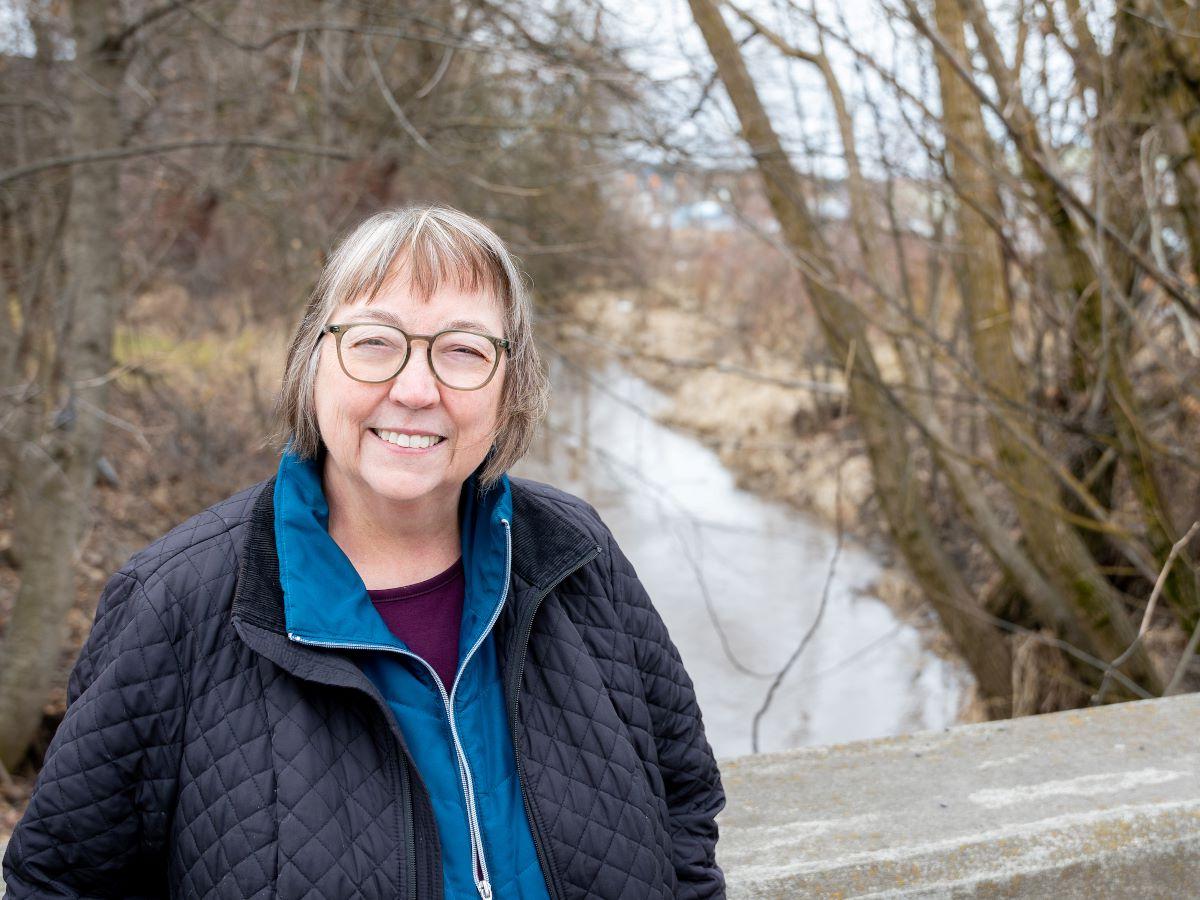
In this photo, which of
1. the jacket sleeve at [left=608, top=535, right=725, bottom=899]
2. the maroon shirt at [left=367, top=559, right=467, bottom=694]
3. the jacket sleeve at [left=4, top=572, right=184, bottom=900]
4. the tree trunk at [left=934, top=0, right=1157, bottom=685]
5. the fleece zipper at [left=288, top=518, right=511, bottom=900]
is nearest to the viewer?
the jacket sleeve at [left=4, top=572, right=184, bottom=900]

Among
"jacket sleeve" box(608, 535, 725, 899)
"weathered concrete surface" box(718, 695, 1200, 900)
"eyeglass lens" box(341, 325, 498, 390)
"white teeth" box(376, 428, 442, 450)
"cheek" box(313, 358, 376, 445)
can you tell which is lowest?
"weathered concrete surface" box(718, 695, 1200, 900)

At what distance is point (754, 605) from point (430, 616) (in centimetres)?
794

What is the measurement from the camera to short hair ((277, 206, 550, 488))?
143cm

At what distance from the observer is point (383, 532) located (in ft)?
4.87

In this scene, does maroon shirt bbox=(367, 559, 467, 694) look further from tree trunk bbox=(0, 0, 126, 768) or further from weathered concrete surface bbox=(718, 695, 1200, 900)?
tree trunk bbox=(0, 0, 126, 768)

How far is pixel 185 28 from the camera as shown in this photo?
6434 millimetres

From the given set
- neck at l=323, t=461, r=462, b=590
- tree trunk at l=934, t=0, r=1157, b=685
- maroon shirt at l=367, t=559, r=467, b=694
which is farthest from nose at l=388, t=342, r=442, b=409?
tree trunk at l=934, t=0, r=1157, b=685

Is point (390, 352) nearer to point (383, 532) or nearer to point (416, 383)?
point (416, 383)

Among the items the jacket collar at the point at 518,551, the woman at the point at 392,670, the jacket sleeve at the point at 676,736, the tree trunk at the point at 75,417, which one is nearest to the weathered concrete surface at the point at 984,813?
the jacket sleeve at the point at 676,736

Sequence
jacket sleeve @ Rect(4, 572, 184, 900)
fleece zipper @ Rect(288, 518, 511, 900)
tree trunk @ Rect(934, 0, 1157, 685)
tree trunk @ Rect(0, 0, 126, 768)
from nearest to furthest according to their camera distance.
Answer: jacket sleeve @ Rect(4, 572, 184, 900) → fleece zipper @ Rect(288, 518, 511, 900) → tree trunk @ Rect(934, 0, 1157, 685) → tree trunk @ Rect(0, 0, 126, 768)

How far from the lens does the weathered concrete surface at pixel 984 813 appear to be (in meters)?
1.63

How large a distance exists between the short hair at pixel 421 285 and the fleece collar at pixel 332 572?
7 cm

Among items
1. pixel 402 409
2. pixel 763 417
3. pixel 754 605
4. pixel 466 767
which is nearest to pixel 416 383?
pixel 402 409

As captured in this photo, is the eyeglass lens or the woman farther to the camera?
the eyeglass lens
